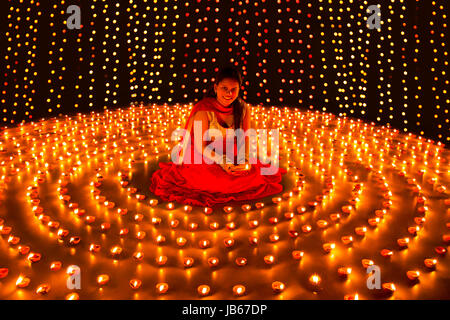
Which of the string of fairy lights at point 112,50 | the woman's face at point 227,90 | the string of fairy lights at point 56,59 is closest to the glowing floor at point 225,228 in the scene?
the woman's face at point 227,90

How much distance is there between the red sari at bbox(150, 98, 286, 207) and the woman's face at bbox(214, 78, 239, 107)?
0.30 feet

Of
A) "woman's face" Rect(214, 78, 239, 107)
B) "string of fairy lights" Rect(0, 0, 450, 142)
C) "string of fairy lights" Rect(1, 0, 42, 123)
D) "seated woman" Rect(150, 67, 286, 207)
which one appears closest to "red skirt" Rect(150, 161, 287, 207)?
"seated woman" Rect(150, 67, 286, 207)

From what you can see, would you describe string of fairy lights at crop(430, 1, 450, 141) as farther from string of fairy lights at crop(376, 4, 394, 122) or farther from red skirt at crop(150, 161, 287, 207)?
red skirt at crop(150, 161, 287, 207)

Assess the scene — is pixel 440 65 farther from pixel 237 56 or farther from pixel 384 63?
pixel 237 56

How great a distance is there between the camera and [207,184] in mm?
3230

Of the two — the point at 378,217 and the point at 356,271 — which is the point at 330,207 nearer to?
the point at 378,217

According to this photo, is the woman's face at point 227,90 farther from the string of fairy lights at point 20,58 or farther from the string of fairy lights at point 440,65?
the string of fairy lights at point 20,58

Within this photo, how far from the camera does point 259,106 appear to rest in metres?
6.15

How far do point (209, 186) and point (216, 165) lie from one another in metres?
0.18

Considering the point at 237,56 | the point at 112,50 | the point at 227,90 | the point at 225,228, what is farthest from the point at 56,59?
the point at 225,228

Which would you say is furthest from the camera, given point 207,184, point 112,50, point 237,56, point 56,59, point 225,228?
point 237,56

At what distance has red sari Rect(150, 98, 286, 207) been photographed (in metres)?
3.19

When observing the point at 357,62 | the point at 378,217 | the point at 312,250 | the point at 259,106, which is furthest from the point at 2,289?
the point at 357,62

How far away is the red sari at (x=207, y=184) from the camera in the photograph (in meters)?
3.19
